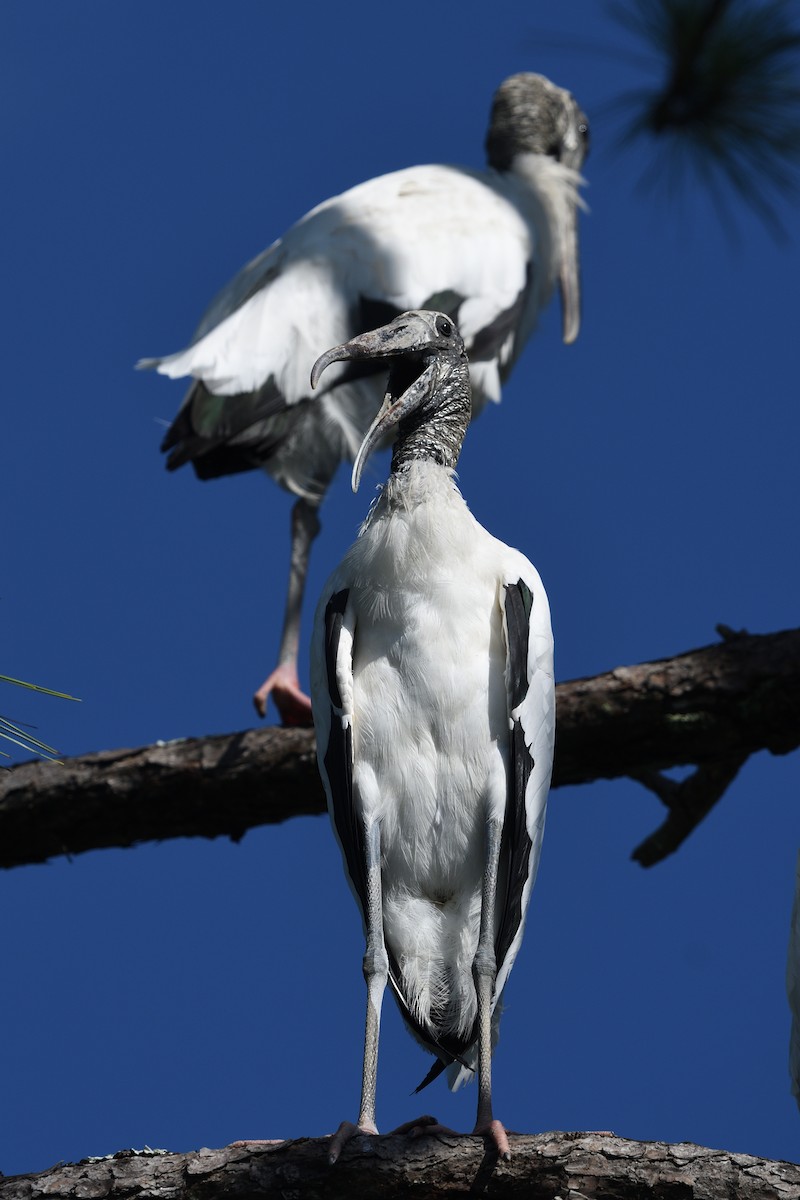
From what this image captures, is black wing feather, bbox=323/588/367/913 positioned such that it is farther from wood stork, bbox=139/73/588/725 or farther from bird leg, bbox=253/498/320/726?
wood stork, bbox=139/73/588/725

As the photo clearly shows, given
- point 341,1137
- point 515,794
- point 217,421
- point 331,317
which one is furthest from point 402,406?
point 331,317

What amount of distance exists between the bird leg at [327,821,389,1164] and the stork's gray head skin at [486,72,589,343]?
4587 millimetres

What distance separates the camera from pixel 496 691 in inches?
153

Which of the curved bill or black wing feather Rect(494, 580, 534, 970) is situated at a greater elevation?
the curved bill

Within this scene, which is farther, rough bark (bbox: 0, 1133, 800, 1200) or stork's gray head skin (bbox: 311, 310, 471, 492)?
stork's gray head skin (bbox: 311, 310, 471, 492)

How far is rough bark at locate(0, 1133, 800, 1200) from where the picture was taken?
3.01m

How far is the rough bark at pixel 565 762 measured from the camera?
5273mm

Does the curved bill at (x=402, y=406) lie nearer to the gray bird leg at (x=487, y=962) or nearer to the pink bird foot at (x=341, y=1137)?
the gray bird leg at (x=487, y=962)

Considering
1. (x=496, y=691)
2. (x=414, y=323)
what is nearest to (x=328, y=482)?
(x=414, y=323)

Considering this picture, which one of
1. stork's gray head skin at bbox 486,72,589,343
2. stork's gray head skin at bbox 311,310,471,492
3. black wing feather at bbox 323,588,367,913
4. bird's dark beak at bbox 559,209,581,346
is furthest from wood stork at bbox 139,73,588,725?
black wing feather at bbox 323,588,367,913

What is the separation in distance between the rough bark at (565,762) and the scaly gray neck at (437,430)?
1.38 meters

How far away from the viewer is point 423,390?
13.8ft

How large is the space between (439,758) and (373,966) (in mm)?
489

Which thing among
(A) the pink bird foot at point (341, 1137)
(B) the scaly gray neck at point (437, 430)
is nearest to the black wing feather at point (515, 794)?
(B) the scaly gray neck at point (437, 430)
